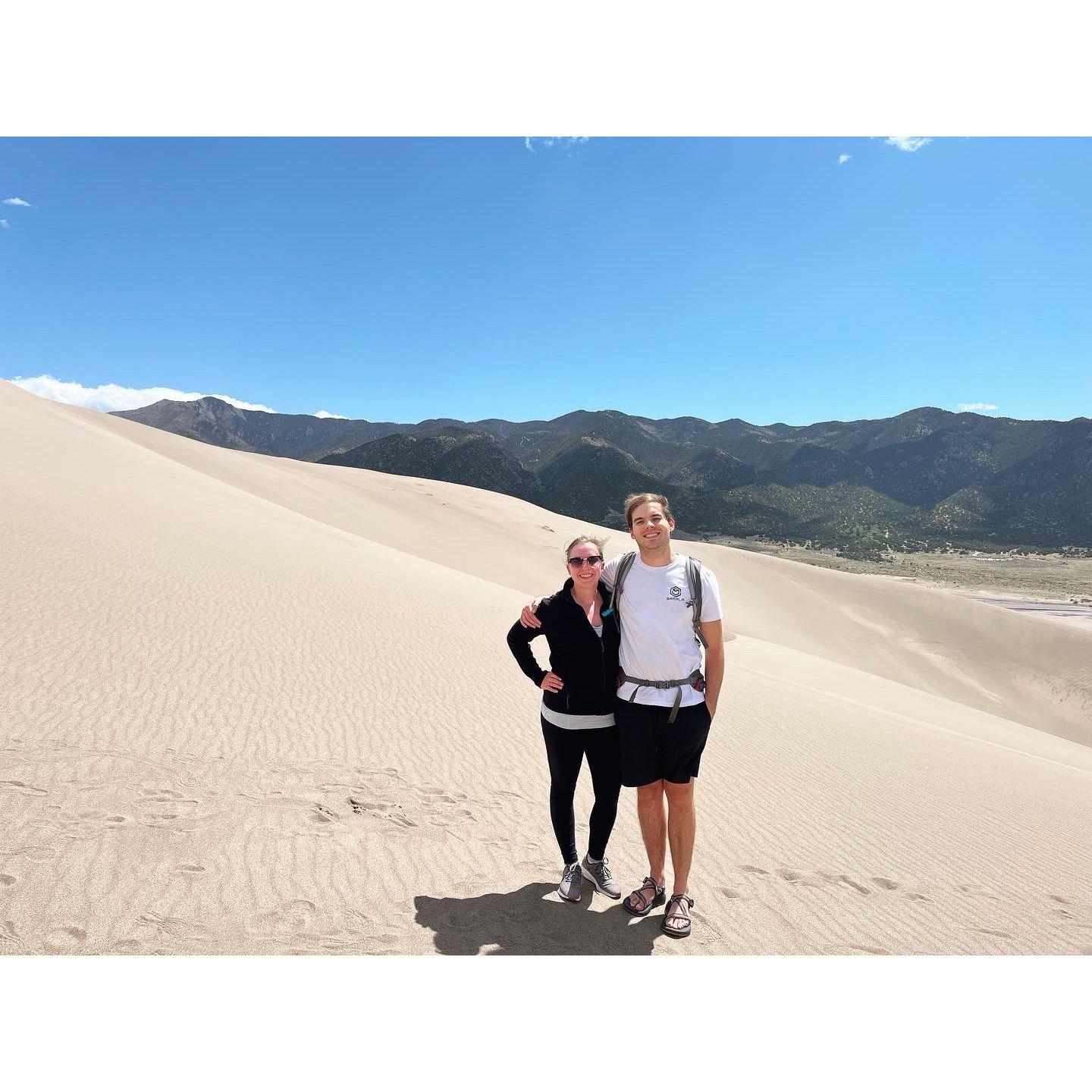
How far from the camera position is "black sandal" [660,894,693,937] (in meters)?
3.32

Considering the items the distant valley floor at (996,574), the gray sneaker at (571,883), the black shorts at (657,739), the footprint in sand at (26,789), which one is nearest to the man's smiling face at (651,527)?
the black shorts at (657,739)

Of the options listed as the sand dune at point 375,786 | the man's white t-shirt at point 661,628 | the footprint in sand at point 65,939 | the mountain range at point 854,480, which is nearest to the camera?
the footprint in sand at point 65,939

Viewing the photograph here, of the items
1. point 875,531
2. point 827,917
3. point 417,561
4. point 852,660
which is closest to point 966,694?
point 852,660

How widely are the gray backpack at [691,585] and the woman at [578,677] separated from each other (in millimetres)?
61

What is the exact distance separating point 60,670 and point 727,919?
5.37 meters

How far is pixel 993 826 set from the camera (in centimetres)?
518

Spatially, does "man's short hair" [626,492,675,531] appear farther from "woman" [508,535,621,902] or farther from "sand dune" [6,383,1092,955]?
"sand dune" [6,383,1092,955]

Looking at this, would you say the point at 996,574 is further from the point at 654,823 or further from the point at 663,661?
the point at 663,661

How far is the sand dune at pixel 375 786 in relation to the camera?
3.35 meters

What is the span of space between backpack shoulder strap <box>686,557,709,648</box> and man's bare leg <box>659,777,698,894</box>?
2.42ft

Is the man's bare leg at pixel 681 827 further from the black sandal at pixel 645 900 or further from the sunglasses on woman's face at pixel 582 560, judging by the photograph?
the sunglasses on woman's face at pixel 582 560

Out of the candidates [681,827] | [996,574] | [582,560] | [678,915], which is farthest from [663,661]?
[996,574]

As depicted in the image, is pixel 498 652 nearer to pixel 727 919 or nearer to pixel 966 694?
pixel 727 919

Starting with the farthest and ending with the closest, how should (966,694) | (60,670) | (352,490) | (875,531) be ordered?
(875,531) < (352,490) < (966,694) < (60,670)
